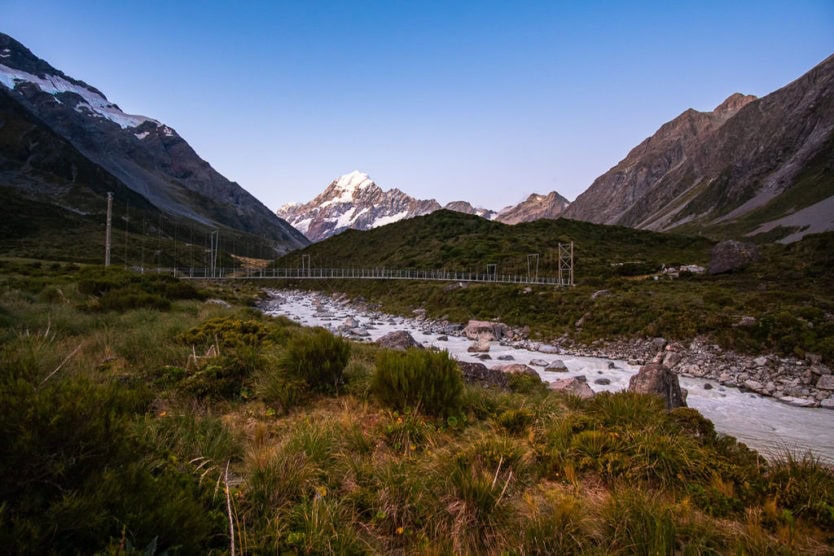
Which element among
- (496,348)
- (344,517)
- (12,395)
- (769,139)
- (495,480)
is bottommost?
(496,348)

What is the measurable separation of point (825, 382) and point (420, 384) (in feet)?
56.7

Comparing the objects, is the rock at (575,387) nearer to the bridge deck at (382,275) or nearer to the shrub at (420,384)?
the shrub at (420,384)

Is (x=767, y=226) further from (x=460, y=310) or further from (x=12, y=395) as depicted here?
(x=12, y=395)

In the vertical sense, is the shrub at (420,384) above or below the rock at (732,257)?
below

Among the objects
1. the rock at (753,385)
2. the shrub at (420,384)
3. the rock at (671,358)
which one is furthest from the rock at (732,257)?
the shrub at (420,384)

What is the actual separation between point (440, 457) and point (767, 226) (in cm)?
14164

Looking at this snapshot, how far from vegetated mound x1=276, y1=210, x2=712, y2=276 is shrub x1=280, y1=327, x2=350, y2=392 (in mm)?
44455

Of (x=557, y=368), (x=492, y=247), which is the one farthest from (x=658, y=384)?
(x=492, y=247)

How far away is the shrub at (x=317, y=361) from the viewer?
20.6 ft

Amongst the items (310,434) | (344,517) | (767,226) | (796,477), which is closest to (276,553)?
(344,517)

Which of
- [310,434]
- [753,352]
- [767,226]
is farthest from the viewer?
[767,226]

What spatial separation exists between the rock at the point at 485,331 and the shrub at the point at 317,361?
1966cm

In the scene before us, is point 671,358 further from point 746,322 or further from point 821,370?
point 821,370

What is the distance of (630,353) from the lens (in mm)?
20156
